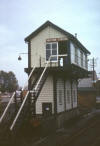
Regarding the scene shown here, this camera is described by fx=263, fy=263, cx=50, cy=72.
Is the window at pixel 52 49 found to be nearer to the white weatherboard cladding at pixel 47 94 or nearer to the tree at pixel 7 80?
the white weatherboard cladding at pixel 47 94

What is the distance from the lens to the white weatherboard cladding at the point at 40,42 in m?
22.5

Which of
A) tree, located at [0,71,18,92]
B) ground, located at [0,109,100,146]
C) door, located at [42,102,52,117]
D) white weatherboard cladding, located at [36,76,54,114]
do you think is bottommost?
ground, located at [0,109,100,146]

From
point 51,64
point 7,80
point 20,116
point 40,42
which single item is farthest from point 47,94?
point 7,80

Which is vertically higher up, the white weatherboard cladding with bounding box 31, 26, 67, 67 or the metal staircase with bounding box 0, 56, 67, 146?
the white weatherboard cladding with bounding box 31, 26, 67, 67

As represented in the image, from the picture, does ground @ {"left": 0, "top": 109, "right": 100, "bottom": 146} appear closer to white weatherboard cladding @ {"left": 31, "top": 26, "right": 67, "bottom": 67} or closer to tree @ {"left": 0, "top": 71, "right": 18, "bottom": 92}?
white weatherboard cladding @ {"left": 31, "top": 26, "right": 67, "bottom": 67}

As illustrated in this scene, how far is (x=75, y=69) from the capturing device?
22641 millimetres

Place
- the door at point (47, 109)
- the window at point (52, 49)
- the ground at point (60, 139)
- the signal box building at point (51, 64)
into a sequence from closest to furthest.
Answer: the ground at point (60, 139), the signal box building at point (51, 64), the door at point (47, 109), the window at point (52, 49)

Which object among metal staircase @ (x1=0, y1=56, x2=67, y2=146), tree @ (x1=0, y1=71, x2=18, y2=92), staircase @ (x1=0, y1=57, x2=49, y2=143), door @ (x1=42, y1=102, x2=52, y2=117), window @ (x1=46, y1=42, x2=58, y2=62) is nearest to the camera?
staircase @ (x1=0, y1=57, x2=49, y2=143)

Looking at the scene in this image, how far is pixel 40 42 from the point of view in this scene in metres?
22.8

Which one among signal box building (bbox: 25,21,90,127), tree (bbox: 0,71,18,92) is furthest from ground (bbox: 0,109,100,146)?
tree (bbox: 0,71,18,92)

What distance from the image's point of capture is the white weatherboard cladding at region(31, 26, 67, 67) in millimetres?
22453

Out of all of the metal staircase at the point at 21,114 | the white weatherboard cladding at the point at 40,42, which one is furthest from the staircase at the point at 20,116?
the white weatherboard cladding at the point at 40,42

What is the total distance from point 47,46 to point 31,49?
1.46 m

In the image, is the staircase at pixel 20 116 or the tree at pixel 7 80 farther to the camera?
the tree at pixel 7 80
